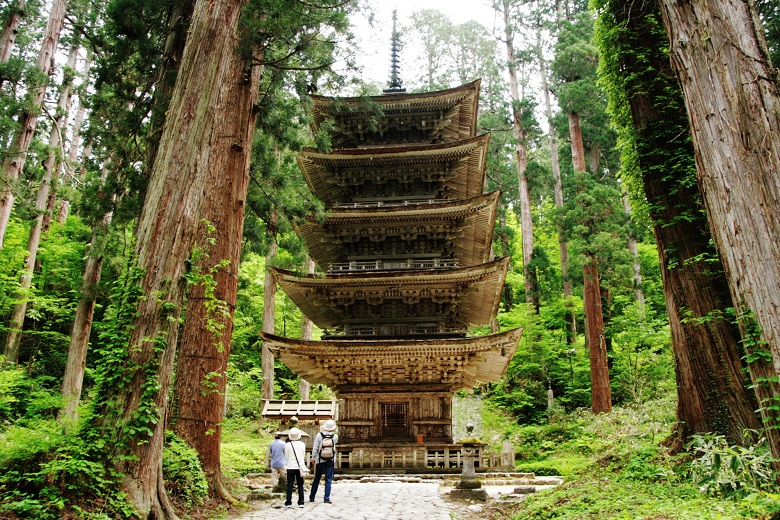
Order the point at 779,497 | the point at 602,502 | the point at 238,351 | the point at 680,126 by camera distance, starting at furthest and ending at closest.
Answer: the point at 238,351 < the point at 680,126 < the point at 602,502 < the point at 779,497

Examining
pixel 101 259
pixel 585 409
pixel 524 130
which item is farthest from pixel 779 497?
pixel 524 130

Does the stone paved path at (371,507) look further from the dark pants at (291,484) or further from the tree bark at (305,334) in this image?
the tree bark at (305,334)

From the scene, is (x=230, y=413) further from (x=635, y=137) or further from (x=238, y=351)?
(x=635, y=137)

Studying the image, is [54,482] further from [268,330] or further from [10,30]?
[268,330]

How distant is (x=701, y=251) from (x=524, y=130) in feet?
62.4

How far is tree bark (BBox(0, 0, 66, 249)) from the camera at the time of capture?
11.3 meters

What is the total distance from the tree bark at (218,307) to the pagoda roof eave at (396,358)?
13.8ft

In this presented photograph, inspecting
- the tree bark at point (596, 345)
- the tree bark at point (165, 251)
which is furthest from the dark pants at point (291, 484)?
the tree bark at point (596, 345)

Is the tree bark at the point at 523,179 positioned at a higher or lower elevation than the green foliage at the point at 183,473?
higher

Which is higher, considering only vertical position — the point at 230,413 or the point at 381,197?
the point at 381,197

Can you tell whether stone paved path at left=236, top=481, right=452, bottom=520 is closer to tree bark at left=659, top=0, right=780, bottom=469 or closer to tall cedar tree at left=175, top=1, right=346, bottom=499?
tall cedar tree at left=175, top=1, right=346, bottom=499

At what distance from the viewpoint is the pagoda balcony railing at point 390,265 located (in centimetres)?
1326

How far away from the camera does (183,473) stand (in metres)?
5.87

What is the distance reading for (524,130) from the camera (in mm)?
23875
